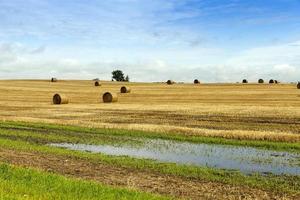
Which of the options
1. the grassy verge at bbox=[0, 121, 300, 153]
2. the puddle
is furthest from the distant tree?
the puddle

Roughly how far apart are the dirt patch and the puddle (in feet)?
9.81

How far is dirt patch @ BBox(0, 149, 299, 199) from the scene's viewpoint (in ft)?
45.9

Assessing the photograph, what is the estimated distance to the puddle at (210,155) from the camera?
61.8ft

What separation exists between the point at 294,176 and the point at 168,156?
6.18m

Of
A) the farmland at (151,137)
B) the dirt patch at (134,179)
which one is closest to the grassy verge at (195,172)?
the farmland at (151,137)

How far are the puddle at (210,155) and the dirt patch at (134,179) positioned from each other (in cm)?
299

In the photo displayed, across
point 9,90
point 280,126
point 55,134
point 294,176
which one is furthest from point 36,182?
point 9,90

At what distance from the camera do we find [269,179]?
53.0ft

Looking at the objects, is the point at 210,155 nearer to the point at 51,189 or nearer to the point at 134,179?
the point at 134,179

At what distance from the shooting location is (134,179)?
15.9 meters

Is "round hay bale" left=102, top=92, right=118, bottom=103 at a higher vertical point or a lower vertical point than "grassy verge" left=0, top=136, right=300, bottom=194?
higher

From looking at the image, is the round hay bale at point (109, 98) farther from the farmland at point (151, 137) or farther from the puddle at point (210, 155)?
the puddle at point (210, 155)

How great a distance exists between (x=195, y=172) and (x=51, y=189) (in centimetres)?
579

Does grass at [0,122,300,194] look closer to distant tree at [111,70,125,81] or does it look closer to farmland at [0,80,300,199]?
farmland at [0,80,300,199]
